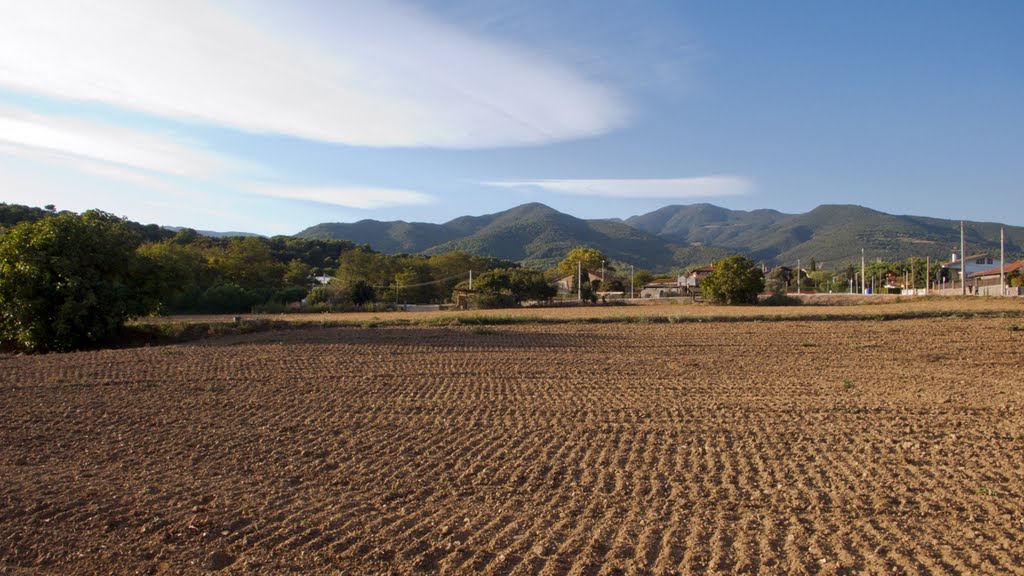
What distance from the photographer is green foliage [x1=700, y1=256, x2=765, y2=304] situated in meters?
53.2

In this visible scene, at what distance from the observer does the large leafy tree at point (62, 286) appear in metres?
22.7

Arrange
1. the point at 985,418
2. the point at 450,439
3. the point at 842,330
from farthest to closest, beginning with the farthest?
1. the point at 842,330
2. the point at 985,418
3. the point at 450,439

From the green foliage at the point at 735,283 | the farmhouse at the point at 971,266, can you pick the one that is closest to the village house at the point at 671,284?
the green foliage at the point at 735,283

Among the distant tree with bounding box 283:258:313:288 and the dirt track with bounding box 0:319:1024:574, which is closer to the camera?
the dirt track with bounding box 0:319:1024:574

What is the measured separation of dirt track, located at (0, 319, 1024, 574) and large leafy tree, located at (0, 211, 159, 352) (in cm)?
660

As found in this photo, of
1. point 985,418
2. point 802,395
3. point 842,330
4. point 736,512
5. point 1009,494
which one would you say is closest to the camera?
point 736,512

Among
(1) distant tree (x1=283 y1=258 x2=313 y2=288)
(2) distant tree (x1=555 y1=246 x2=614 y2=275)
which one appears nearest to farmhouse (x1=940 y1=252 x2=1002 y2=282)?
(2) distant tree (x1=555 y1=246 x2=614 y2=275)

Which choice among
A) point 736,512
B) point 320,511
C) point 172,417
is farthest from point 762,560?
point 172,417

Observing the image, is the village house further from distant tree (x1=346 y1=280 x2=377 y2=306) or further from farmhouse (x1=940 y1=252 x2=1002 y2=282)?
distant tree (x1=346 y1=280 x2=377 y2=306)

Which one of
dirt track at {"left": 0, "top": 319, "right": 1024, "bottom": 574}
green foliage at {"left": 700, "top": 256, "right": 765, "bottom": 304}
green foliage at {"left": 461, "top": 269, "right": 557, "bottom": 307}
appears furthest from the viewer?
green foliage at {"left": 461, "top": 269, "right": 557, "bottom": 307}

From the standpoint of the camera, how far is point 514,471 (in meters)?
7.83

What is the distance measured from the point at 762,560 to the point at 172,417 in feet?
31.3

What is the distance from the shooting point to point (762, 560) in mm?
5219

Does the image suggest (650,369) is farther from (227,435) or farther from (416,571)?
(416,571)
